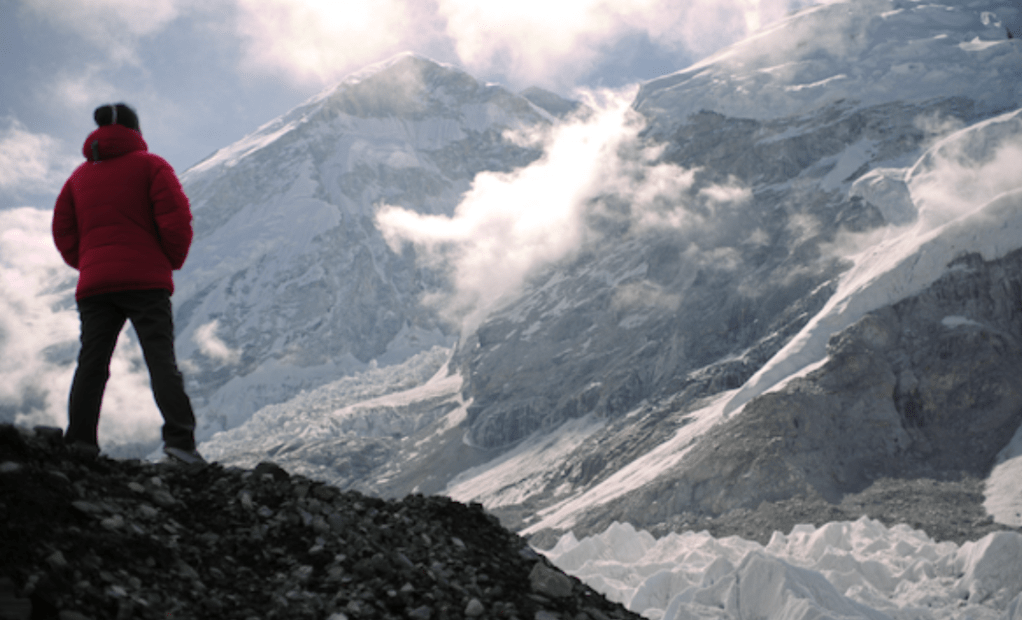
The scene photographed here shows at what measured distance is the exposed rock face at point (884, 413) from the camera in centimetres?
12188

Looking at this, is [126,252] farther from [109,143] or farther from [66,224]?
[109,143]

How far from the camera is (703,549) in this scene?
3031 inches

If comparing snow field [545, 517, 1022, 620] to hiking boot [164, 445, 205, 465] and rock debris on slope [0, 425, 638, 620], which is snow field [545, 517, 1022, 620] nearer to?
rock debris on slope [0, 425, 638, 620]

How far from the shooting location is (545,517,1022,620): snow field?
44.5 meters

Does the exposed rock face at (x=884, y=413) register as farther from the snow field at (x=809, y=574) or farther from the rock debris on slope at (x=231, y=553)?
the rock debris on slope at (x=231, y=553)

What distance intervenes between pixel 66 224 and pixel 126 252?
0.92 m

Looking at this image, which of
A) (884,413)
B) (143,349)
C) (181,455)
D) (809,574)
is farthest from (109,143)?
(884,413)

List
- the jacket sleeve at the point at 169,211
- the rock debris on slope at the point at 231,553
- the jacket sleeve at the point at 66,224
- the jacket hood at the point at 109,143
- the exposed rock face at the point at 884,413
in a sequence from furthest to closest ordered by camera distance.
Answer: the exposed rock face at the point at 884,413
the jacket sleeve at the point at 66,224
the jacket hood at the point at 109,143
the jacket sleeve at the point at 169,211
the rock debris on slope at the point at 231,553

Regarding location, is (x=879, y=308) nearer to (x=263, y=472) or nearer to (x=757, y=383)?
(x=757, y=383)

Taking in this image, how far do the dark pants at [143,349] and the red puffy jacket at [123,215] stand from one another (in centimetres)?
14

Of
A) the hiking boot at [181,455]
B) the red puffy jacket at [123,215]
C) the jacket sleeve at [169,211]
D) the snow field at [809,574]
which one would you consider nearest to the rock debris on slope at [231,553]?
the hiking boot at [181,455]

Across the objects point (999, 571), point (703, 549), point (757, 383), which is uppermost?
point (757, 383)

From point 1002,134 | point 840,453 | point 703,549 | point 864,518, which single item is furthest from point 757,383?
point 1002,134

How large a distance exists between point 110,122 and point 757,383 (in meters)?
140
